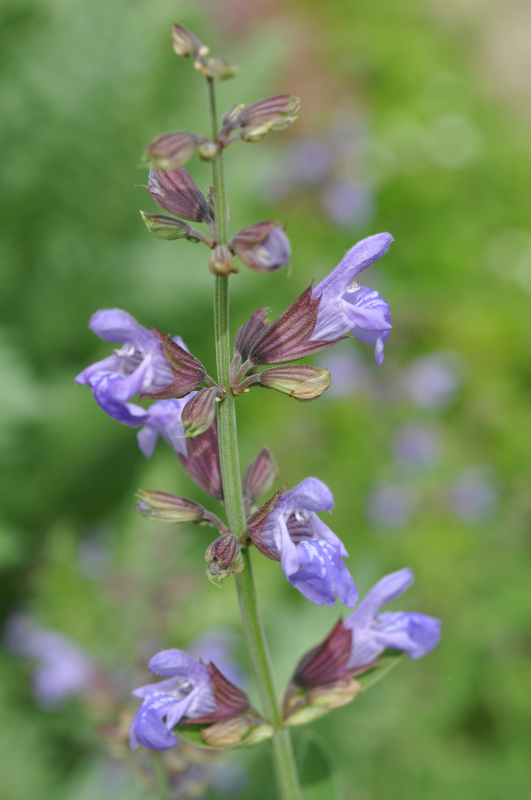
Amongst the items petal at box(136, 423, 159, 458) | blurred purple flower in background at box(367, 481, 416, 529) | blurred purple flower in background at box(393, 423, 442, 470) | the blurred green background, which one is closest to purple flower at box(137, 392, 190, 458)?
petal at box(136, 423, 159, 458)

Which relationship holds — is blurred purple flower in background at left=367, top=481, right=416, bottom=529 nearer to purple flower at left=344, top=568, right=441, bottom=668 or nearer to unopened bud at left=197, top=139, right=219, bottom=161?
purple flower at left=344, top=568, right=441, bottom=668

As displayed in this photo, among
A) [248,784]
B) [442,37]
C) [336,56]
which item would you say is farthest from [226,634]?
[442,37]

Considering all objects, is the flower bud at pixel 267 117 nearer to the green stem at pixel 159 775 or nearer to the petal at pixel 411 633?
the petal at pixel 411 633

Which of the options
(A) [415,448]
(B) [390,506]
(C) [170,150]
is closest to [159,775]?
(C) [170,150]

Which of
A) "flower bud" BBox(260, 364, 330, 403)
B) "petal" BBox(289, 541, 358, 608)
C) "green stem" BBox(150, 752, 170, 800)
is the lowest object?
"green stem" BBox(150, 752, 170, 800)

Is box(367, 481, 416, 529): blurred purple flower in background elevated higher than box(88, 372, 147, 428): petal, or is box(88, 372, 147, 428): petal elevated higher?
box(88, 372, 147, 428): petal

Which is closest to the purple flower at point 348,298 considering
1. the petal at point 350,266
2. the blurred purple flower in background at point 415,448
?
the petal at point 350,266
